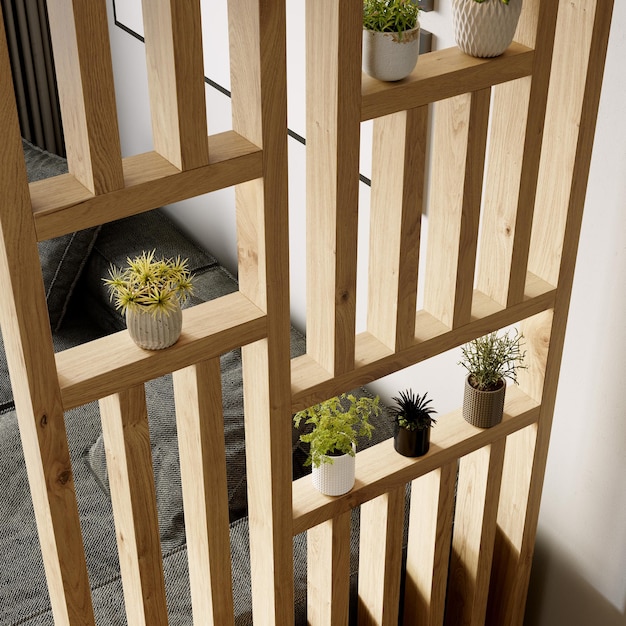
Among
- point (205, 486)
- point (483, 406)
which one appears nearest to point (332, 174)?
point (205, 486)

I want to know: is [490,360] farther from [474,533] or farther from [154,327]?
[154,327]

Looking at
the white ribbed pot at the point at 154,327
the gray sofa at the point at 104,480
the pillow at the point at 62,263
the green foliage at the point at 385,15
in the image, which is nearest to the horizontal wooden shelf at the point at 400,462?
the gray sofa at the point at 104,480

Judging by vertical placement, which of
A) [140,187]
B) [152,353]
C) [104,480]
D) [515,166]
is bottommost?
[104,480]

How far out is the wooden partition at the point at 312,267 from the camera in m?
1.18

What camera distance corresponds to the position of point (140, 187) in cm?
120

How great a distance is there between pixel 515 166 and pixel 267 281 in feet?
1.60

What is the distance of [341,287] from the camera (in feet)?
4.79

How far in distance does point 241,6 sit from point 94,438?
150cm

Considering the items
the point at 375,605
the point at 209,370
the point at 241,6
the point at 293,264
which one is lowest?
the point at 375,605

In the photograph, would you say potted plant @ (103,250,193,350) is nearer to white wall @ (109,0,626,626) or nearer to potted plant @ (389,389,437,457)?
potted plant @ (389,389,437,457)

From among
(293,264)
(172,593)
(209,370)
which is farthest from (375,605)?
(293,264)

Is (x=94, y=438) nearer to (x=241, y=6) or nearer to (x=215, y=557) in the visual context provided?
(x=215, y=557)

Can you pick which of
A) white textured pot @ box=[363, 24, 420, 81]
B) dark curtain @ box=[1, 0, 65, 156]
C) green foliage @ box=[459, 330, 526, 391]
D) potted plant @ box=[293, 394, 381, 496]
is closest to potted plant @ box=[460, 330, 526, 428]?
green foliage @ box=[459, 330, 526, 391]

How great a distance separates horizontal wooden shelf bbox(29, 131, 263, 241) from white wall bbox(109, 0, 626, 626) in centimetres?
77
